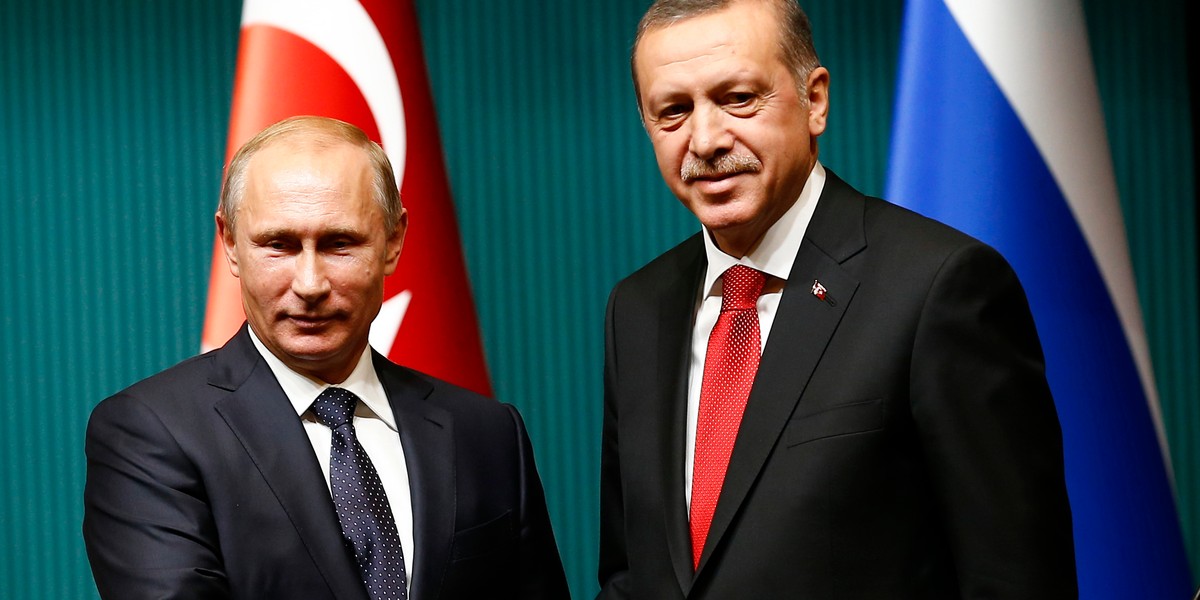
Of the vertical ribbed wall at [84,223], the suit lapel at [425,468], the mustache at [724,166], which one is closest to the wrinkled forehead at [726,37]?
the mustache at [724,166]

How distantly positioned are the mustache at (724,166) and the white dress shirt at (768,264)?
0.11m

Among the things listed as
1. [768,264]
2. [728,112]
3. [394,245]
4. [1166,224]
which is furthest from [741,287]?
[1166,224]

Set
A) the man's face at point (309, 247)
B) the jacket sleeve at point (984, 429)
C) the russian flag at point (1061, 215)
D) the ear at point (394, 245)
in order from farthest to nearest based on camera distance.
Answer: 1. the russian flag at point (1061, 215)
2. the ear at point (394, 245)
3. the man's face at point (309, 247)
4. the jacket sleeve at point (984, 429)

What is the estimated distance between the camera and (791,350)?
173 cm

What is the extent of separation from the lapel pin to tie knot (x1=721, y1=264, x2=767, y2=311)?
0.29 ft

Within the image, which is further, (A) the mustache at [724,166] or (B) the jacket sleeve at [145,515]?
(A) the mustache at [724,166]

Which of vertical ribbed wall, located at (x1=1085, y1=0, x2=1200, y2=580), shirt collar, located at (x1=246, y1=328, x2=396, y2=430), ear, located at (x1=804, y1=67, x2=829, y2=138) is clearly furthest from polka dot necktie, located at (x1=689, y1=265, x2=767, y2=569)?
vertical ribbed wall, located at (x1=1085, y1=0, x2=1200, y2=580)

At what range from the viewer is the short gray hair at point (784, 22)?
5.81 ft

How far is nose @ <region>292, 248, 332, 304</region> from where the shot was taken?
1704 mm

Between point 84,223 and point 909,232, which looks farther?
point 84,223

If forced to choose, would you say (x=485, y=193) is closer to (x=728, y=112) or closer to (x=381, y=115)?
(x=381, y=115)

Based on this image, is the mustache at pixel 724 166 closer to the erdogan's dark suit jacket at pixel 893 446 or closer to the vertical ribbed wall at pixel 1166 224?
the erdogan's dark suit jacket at pixel 893 446

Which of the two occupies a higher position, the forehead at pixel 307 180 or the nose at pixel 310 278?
the forehead at pixel 307 180

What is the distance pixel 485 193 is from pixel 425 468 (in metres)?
1.86
